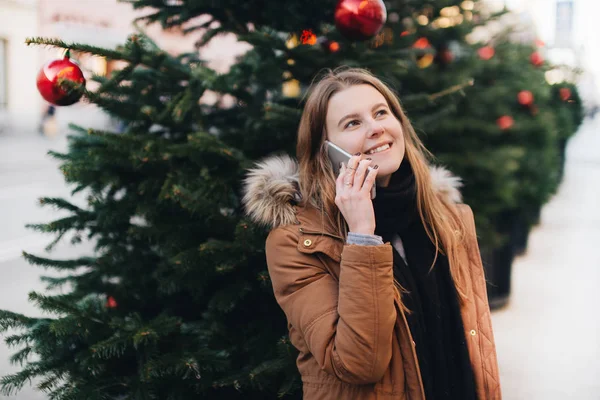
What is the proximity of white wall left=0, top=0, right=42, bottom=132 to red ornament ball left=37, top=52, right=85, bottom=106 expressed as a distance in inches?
762

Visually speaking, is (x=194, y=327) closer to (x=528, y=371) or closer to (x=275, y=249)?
(x=275, y=249)

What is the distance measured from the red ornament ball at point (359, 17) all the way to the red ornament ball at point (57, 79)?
1.09 metres

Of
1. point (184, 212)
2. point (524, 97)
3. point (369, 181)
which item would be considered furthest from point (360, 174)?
point (524, 97)

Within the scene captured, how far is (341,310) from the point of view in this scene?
1.51 meters

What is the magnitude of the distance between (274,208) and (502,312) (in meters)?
3.82

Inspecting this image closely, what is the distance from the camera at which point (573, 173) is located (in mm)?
14844

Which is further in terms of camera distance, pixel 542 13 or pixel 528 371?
pixel 542 13

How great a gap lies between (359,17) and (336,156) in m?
0.76

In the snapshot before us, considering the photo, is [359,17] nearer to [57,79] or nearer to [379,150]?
[379,150]

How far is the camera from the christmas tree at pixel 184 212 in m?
2.21

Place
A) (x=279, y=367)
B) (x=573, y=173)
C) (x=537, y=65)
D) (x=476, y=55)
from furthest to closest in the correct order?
(x=573, y=173) < (x=537, y=65) < (x=476, y=55) < (x=279, y=367)

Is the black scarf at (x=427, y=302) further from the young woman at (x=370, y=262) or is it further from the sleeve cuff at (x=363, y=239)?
the sleeve cuff at (x=363, y=239)

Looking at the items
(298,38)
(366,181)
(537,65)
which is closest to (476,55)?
(298,38)

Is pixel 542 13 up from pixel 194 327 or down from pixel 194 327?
up
